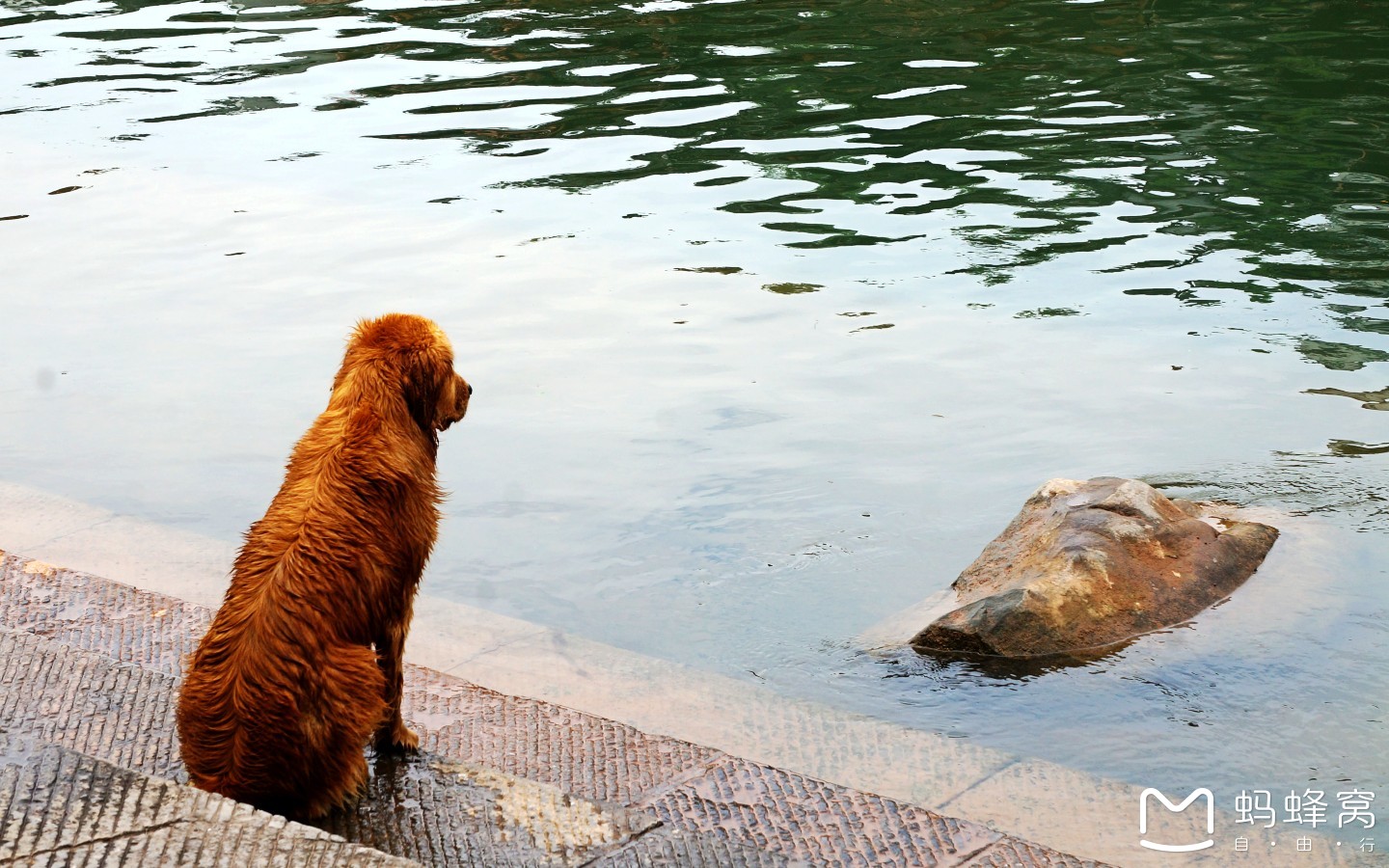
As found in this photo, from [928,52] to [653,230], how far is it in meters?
6.50

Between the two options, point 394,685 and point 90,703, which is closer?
point 394,685

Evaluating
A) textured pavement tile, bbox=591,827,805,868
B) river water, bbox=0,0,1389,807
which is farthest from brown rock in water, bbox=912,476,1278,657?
textured pavement tile, bbox=591,827,805,868

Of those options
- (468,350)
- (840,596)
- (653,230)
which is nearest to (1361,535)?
(840,596)

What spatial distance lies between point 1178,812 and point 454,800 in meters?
2.43

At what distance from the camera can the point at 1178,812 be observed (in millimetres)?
5020

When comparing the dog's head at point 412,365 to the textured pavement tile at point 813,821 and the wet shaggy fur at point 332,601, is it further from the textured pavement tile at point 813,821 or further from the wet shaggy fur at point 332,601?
the textured pavement tile at point 813,821

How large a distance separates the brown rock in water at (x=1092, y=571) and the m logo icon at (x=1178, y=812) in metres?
1.07

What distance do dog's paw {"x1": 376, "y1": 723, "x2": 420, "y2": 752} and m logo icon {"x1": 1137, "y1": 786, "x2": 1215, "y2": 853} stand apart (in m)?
2.33

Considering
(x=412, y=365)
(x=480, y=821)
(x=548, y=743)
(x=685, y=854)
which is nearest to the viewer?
(x=685, y=854)

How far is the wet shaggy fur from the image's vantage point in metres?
3.91

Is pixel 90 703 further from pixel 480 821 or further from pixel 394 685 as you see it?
pixel 480 821

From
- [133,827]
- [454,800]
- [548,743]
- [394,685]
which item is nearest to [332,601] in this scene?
[394,685]

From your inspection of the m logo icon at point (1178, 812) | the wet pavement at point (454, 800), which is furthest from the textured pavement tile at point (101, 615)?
the m logo icon at point (1178, 812)

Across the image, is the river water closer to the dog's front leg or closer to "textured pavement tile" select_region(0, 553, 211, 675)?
"textured pavement tile" select_region(0, 553, 211, 675)
